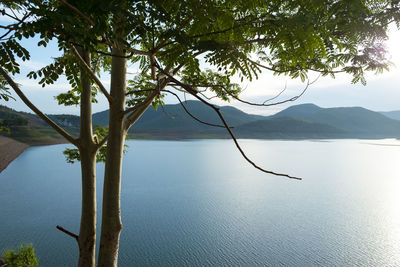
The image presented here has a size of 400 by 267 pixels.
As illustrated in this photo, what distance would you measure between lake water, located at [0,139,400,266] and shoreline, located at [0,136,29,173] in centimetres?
1109

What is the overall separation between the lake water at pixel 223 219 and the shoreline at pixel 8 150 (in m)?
11.1

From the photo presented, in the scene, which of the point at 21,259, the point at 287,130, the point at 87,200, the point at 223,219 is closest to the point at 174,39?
the point at 87,200

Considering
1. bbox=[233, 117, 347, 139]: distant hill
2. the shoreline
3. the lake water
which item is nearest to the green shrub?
the lake water

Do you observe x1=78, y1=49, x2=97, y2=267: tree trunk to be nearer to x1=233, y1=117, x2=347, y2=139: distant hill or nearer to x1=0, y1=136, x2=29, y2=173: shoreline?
x1=0, y1=136, x2=29, y2=173: shoreline

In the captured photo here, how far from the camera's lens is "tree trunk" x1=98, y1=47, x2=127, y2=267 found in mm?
4363

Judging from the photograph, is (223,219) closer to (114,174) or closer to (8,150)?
(114,174)

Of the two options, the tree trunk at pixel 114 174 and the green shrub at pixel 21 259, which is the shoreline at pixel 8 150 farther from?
the tree trunk at pixel 114 174

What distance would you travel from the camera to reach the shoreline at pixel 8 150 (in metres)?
52.6

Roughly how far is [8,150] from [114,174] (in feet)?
228

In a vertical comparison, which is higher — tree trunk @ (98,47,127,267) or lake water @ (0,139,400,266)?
tree trunk @ (98,47,127,267)

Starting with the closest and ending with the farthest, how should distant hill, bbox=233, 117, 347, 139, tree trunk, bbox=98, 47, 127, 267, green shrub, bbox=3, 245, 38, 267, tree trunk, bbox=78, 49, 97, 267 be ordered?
tree trunk, bbox=98, 47, 127, 267
tree trunk, bbox=78, 49, 97, 267
green shrub, bbox=3, 245, 38, 267
distant hill, bbox=233, 117, 347, 139

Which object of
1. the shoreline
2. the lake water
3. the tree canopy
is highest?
the tree canopy

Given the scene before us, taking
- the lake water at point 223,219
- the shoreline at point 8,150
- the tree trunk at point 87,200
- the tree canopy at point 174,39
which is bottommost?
the lake water at point 223,219

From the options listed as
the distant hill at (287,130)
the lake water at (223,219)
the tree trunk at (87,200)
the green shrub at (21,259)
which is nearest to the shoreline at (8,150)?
the lake water at (223,219)
